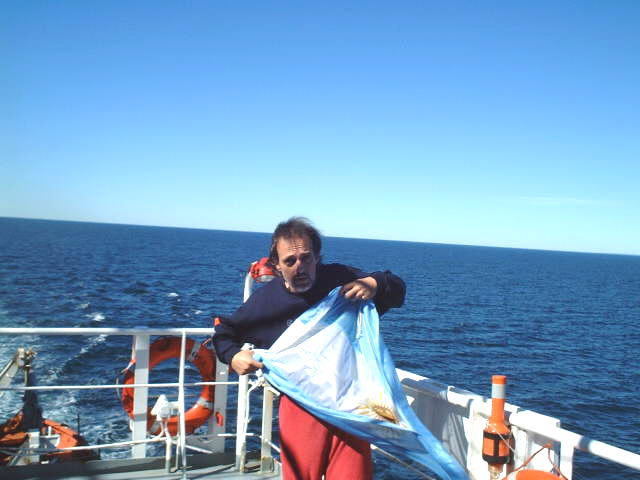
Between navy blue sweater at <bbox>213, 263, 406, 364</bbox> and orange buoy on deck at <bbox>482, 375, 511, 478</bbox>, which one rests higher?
navy blue sweater at <bbox>213, 263, 406, 364</bbox>

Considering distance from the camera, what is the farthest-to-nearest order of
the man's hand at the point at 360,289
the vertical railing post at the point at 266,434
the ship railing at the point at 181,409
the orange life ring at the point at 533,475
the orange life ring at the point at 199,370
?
the orange life ring at the point at 199,370 < the vertical railing post at the point at 266,434 < the ship railing at the point at 181,409 < the man's hand at the point at 360,289 < the orange life ring at the point at 533,475

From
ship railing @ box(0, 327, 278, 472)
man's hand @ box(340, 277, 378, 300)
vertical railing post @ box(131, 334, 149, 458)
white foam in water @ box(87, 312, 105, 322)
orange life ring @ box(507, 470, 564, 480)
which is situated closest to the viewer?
orange life ring @ box(507, 470, 564, 480)

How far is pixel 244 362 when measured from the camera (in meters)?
2.33

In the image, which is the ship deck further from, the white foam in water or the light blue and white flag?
the white foam in water

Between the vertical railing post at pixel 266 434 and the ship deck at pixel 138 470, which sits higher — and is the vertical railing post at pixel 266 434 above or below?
above

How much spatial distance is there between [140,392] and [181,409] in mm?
682

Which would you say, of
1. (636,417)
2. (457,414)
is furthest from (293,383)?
(636,417)

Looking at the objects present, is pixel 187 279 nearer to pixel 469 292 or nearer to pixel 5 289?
pixel 5 289

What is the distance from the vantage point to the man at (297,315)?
→ 2.26 metres

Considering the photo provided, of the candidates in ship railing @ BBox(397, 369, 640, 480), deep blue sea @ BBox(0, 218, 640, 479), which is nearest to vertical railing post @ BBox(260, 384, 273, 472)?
ship railing @ BBox(397, 369, 640, 480)

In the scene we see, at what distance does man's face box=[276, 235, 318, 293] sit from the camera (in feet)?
7.68

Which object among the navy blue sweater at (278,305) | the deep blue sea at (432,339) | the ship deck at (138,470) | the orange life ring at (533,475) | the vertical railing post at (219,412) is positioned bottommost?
the deep blue sea at (432,339)

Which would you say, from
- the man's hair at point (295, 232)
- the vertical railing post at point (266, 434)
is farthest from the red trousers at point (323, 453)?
the vertical railing post at point (266, 434)

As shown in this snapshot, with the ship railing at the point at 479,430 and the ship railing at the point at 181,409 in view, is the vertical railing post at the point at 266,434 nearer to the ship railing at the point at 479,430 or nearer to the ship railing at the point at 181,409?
the ship railing at the point at 181,409
